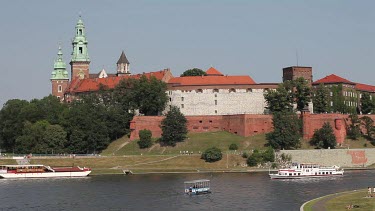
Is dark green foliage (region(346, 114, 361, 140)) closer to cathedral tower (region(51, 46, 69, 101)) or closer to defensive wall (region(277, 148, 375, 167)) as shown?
defensive wall (region(277, 148, 375, 167))

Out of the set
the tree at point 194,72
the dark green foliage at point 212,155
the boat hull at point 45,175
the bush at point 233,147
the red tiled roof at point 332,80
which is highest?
the tree at point 194,72

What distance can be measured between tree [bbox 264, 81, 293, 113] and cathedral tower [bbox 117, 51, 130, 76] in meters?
48.5

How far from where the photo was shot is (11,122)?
4739 inches

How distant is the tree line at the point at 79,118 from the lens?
11025 centimetres

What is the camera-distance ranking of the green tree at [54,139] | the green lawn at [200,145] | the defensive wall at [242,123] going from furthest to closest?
the defensive wall at [242,123]
the green lawn at [200,145]
the green tree at [54,139]

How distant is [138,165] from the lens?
99125 mm

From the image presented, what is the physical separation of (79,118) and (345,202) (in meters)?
65.0

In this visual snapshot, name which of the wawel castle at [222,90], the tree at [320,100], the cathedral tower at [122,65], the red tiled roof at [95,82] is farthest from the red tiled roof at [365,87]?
the cathedral tower at [122,65]

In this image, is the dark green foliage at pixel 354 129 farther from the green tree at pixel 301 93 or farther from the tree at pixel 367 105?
the tree at pixel 367 105

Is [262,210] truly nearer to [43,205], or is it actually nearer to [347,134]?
[43,205]

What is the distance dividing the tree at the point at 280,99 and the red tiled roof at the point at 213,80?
34.4 ft

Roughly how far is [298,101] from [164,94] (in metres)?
23.8

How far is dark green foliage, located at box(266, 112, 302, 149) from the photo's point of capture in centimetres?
10606

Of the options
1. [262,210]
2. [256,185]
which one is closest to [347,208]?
[262,210]
